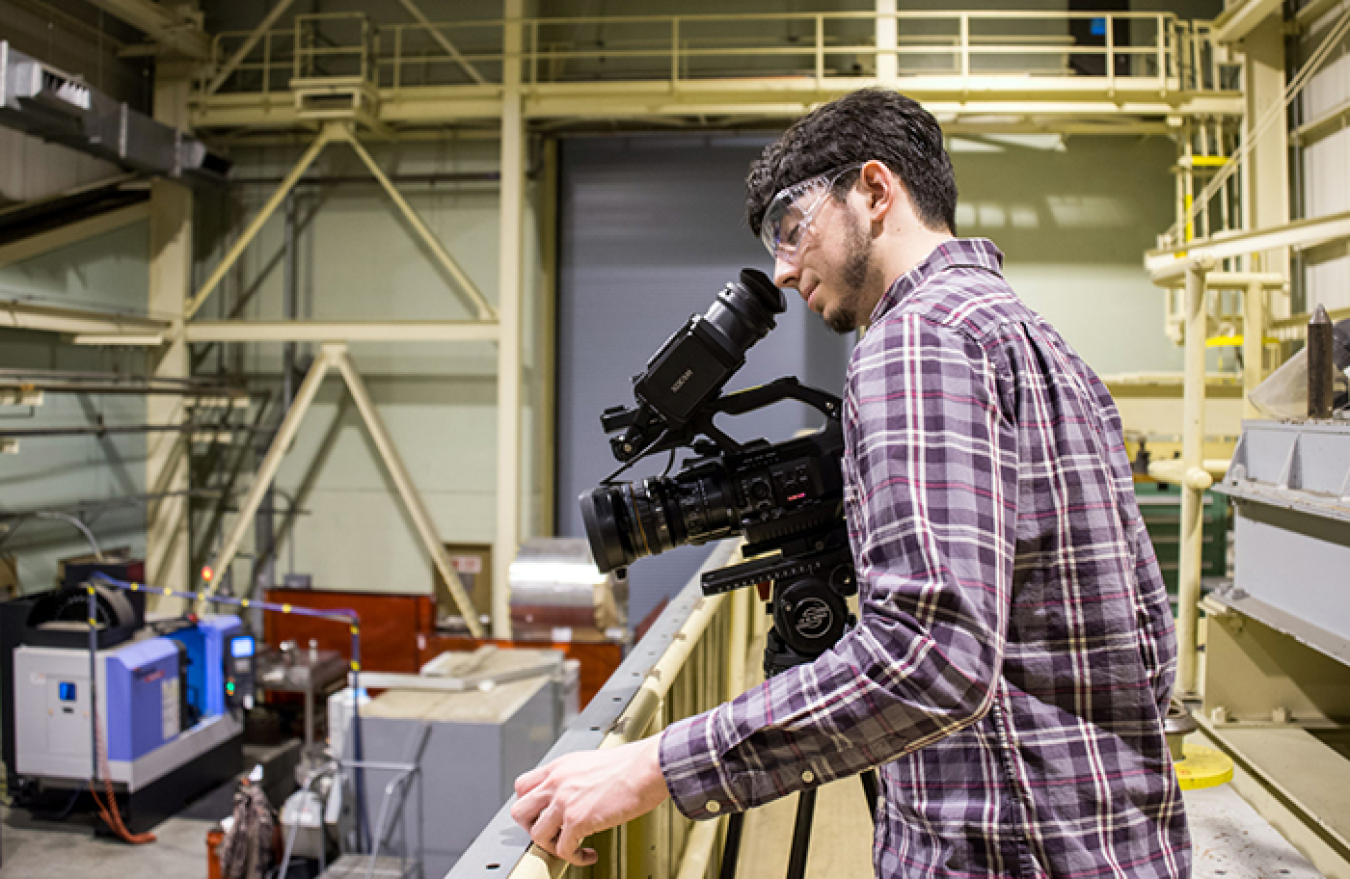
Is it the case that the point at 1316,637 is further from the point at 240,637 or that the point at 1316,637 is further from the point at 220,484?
the point at 220,484

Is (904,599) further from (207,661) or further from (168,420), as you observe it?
(168,420)

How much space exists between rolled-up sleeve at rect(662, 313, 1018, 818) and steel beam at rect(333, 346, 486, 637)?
8903 mm

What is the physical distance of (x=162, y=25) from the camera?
8.83 m

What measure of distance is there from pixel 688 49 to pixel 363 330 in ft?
15.3

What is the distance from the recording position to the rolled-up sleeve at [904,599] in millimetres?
845

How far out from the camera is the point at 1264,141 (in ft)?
25.7

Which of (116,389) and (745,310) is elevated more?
(116,389)

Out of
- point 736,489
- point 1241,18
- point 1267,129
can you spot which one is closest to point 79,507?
point 736,489

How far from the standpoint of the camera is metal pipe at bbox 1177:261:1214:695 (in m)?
3.14

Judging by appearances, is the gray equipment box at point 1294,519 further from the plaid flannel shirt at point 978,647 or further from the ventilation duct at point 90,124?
the ventilation duct at point 90,124

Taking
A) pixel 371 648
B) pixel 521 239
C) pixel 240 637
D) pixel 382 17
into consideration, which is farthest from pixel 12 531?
pixel 382 17

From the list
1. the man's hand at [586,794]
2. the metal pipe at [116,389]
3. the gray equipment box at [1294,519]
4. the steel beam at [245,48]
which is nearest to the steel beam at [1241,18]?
the gray equipment box at [1294,519]

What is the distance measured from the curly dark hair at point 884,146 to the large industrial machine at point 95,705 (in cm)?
697

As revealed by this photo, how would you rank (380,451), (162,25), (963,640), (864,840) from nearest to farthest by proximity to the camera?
(963,640), (864,840), (162,25), (380,451)
